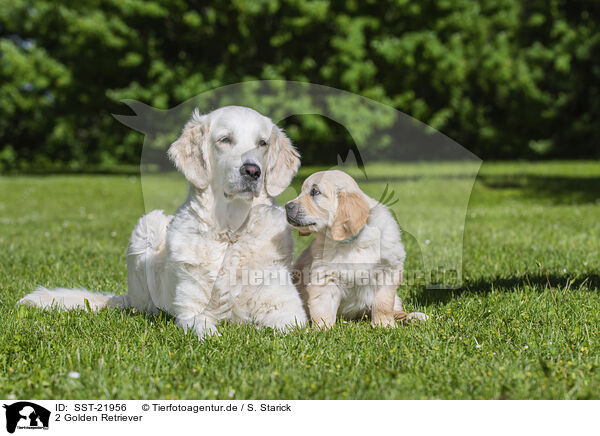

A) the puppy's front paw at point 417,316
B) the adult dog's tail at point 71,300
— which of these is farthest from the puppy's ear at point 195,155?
the puppy's front paw at point 417,316

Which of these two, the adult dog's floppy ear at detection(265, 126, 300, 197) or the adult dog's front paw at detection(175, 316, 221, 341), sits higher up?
the adult dog's floppy ear at detection(265, 126, 300, 197)

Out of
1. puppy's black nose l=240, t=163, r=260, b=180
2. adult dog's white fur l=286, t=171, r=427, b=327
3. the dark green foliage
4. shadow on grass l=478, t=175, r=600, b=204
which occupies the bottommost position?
adult dog's white fur l=286, t=171, r=427, b=327

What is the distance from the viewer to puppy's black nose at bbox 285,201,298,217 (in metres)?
3.66

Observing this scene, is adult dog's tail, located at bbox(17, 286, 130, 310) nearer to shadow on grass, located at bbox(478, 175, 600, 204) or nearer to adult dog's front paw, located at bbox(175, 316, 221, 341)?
adult dog's front paw, located at bbox(175, 316, 221, 341)

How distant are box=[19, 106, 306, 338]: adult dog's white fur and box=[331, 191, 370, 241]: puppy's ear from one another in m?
0.32

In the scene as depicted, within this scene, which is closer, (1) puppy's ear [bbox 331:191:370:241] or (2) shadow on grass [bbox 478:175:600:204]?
(1) puppy's ear [bbox 331:191:370:241]

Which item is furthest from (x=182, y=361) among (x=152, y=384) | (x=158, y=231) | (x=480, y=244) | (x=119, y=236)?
(x=119, y=236)

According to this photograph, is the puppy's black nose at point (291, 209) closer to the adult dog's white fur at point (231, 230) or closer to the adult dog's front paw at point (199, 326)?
the adult dog's white fur at point (231, 230)

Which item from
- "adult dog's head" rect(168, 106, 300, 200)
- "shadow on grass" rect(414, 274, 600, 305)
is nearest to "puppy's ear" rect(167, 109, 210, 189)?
"adult dog's head" rect(168, 106, 300, 200)

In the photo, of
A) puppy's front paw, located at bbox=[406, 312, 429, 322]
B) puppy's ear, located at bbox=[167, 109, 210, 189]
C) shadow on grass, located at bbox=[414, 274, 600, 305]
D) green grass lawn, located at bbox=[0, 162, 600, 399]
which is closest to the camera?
green grass lawn, located at bbox=[0, 162, 600, 399]

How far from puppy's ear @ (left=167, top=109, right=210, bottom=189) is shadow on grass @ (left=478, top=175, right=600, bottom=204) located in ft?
33.0

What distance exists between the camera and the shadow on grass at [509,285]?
448 centimetres
